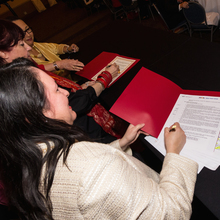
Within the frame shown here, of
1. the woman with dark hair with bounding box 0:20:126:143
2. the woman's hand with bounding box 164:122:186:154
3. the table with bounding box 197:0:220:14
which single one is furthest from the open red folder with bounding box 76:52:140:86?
the table with bounding box 197:0:220:14

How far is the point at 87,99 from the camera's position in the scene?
3.71 feet

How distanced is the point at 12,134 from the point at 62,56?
1.67m

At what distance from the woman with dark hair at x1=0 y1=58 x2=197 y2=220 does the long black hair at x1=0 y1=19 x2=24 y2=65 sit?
0.78 metres

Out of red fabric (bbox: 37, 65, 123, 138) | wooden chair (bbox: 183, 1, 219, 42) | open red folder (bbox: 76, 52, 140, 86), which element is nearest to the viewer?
red fabric (bbox: 37, 65, 123, 138)

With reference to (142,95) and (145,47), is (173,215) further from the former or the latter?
(145,47)

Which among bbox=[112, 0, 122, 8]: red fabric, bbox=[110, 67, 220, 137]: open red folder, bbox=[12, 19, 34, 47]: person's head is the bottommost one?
bbox=[110, 67, 220, 137]: open red folder

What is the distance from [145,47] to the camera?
1.38m

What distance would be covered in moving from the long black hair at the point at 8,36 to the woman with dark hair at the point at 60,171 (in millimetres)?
775

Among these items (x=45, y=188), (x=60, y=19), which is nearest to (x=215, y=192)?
(x=45, y=188)

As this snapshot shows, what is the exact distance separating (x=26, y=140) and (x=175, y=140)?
577mm

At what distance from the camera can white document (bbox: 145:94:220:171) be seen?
0.64 meters

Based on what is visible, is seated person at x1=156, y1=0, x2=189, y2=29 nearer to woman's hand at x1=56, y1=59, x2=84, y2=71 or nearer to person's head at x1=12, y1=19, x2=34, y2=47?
woman's hand at x1=56, y1=59, x2=84, y2=71

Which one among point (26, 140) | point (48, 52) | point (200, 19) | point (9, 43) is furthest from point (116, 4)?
point (26, 140)

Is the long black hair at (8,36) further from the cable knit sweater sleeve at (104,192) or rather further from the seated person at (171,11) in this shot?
the seated person at (171,11)
